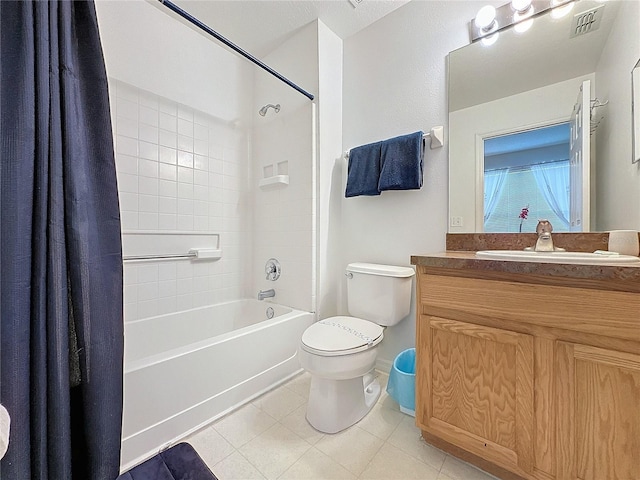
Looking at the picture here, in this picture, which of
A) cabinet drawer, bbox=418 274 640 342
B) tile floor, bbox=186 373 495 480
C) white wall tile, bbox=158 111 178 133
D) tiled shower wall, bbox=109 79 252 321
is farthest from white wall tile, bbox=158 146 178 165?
cabinet drawer, bbox=418 274 640 342

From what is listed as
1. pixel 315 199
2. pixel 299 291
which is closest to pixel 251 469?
pixel 299 291

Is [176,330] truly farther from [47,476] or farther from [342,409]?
[342,409]

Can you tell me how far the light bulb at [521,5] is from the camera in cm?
129

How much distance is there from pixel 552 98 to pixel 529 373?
47.5 inches

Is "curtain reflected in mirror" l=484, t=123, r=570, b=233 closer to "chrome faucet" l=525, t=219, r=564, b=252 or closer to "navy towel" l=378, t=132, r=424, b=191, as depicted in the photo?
"chrome faucet" l=525, t=219, r=564, b=252

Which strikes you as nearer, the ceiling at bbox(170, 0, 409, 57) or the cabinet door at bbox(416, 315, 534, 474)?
the cabinet door at bbox(416, 315, 534, 474)

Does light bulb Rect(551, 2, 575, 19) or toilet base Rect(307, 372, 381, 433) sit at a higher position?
light bulb Rect(551, 2, 575, 19)

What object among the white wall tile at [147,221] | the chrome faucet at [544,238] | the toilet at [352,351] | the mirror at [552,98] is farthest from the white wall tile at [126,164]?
the chrome faucet at [544,238]

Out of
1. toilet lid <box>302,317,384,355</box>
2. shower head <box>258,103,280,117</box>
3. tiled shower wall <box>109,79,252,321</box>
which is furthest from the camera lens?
shower head <box>258,103,280,117</box>

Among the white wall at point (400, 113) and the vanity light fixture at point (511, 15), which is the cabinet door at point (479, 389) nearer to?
the white wall at point (400, 113)

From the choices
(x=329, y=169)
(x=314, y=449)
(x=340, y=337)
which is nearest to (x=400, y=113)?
(x=329, y=169)

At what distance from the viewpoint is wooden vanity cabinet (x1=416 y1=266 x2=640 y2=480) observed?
2.38 ft

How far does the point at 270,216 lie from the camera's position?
211 cm

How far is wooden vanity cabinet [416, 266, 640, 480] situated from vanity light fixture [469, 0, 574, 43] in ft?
4.31
